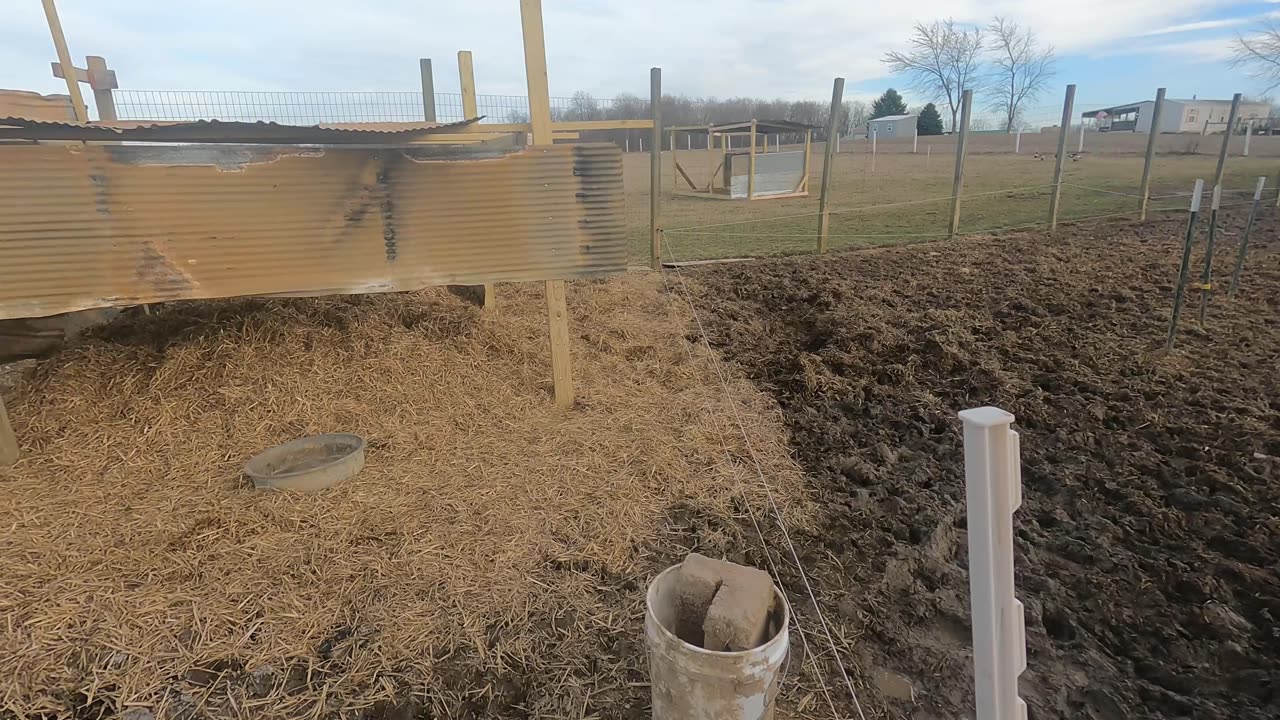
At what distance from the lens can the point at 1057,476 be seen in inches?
134

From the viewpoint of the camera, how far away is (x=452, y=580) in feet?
8.63

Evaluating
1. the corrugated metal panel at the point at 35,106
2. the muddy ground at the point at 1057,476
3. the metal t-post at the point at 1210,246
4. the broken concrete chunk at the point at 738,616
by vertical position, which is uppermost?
the corrugated metal panel at the point at 35,106

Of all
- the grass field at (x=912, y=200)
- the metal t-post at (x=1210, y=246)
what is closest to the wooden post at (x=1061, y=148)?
the grass field at (x=912, y=200)

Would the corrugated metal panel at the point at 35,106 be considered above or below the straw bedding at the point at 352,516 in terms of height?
above

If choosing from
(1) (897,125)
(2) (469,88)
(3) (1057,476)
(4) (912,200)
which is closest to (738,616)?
(3) (1057,476)

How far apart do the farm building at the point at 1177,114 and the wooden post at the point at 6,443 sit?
142 feet

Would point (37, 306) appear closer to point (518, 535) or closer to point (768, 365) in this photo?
point (518, 535)

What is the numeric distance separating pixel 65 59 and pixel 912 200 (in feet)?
50.9

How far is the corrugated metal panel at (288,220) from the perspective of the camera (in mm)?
2998

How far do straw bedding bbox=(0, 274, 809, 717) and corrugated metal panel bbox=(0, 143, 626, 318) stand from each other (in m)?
0.78

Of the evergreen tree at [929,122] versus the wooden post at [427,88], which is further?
the evergreen tree at [929,122]

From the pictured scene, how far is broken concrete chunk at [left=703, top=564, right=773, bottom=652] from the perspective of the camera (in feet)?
5.58

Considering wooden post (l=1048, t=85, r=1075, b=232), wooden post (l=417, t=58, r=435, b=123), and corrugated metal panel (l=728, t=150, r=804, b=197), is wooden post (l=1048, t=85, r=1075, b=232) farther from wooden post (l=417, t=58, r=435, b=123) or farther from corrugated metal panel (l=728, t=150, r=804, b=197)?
wooden post (l=417, t=58, r=435, b=123)

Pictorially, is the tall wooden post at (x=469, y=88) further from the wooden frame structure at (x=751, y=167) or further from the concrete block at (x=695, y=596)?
the wooden frame structure at (x=751, y=167)
